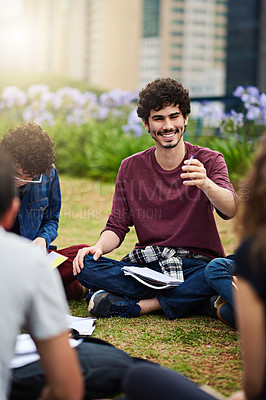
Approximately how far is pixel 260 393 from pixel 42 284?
2.03ft

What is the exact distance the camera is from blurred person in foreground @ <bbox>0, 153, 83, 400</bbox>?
128cm

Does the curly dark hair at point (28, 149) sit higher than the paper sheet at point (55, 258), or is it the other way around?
the curly dark hair at point (28, 149)

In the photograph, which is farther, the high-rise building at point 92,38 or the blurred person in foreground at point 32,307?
the high-rise building at point 92,38

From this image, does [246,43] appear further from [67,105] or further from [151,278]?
[151,278]

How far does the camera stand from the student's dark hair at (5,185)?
1310 millimetres

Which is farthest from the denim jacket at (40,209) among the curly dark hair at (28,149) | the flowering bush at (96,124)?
the flowering bush at (96,124)

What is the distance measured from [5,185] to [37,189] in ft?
6.01

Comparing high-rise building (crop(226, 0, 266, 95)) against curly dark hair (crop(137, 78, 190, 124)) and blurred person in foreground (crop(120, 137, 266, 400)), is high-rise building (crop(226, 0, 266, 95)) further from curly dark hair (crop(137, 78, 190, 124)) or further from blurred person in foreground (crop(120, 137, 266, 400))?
blurred person in foreground (crop(120, 137, 266, 400))

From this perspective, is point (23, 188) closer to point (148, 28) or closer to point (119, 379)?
point (119, 379)

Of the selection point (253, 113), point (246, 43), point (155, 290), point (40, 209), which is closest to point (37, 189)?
point (40, 209)

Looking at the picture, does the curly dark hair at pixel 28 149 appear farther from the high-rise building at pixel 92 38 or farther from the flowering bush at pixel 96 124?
the high-rise building at pixel 92 38

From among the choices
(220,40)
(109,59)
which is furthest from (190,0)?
(109,59)

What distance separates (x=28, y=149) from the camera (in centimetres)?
283

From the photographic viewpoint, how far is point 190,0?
126 m
